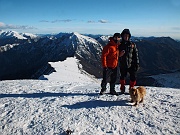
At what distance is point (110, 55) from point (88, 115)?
3.58 meters

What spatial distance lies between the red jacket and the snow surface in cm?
186

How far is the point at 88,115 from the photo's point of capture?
10.4 metres

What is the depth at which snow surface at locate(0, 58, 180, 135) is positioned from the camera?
30.3ft

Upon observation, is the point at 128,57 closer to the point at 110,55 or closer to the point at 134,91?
the point at 110,55

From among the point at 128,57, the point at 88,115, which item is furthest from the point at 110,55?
the point at 88,115

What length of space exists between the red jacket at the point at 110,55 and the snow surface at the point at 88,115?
73.3 inches

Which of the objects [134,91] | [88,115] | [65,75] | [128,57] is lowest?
[65,75]

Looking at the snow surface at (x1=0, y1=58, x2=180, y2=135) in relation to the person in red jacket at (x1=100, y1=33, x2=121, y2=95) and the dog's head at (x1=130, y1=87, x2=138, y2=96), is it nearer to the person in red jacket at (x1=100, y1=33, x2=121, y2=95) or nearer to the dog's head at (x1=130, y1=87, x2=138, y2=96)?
the dog's head at (x1=130, y1=87, x2=138, y2=96)

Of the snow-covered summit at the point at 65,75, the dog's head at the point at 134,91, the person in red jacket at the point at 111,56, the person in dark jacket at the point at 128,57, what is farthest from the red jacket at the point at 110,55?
the snow-covered summit at the point at 65,75

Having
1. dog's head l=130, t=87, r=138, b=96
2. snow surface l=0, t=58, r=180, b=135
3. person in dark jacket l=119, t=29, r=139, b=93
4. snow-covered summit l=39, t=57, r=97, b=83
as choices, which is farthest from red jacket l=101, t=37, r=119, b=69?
snow-covered summit l=39, t=57, r=97, b=83

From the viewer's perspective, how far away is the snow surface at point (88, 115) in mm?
9242

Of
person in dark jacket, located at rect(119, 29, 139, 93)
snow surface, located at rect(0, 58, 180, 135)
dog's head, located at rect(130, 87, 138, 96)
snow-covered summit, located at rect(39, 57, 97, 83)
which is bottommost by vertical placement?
snow-covered summit, located at rect(39, 57, 97, 83)

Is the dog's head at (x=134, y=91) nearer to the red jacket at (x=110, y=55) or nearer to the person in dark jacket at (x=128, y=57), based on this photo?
the person in dark jacket at (x=128, y=57)

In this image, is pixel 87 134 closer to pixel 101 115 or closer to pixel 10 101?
pixel 101 115
